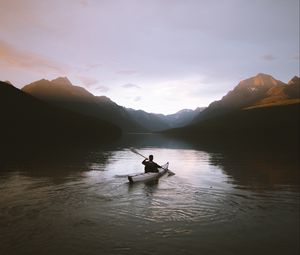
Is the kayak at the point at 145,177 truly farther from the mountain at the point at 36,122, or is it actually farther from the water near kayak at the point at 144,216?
the mountain at the point at 36,122

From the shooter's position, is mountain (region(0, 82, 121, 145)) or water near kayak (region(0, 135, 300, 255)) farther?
mountain (region(0, 82, 121, 145))

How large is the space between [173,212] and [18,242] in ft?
32.2

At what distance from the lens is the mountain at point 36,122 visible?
12802 centimetres

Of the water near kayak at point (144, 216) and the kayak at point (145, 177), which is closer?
the water near kayak at point (144, 216)

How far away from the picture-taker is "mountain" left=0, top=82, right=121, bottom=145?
128 meters

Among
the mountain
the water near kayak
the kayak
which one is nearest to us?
the water near kayak

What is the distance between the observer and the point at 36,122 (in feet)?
484

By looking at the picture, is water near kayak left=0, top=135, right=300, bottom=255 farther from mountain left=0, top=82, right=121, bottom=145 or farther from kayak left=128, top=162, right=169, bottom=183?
mountain left=0, top=82, right=121, bottom=145

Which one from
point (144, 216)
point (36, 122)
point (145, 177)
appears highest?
point (36, 122)

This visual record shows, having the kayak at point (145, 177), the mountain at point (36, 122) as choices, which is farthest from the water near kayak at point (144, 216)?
the mountain at point (36, 122)

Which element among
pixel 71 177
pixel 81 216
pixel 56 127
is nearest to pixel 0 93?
pixel 56 127

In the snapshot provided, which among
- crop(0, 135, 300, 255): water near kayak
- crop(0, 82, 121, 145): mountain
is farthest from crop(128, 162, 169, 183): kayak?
crop(0, 82, 121, 145): mountain

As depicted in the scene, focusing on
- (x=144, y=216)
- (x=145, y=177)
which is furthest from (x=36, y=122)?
(x=144, y=216)

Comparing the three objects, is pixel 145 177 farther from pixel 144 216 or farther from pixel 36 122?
pixel 36 122
